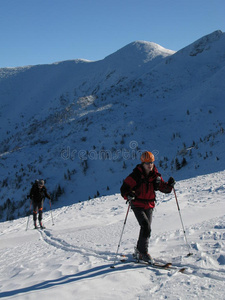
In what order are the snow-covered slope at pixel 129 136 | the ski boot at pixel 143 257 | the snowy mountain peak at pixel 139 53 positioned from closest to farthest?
1. the ski boot at pixel 143 257
2. the snow-covered slope at pixel 129 136
3. the snowy mountain peak at pixel 139 53

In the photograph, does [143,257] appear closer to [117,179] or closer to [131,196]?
[131,196]

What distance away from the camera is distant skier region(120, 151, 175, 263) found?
4508 millimetres

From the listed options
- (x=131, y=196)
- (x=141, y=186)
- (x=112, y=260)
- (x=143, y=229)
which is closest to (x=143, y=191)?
(x=141, y=186)

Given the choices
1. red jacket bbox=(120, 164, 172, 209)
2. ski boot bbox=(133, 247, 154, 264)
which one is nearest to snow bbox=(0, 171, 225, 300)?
ski boot bbox=(133, 247, 154, 264)

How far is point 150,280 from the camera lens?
3.74 meters

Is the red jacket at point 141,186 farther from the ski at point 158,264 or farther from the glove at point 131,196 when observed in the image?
the ski at point 158,264

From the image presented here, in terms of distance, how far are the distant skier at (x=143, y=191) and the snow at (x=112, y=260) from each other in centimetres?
42

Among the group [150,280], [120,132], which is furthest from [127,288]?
[120,132]

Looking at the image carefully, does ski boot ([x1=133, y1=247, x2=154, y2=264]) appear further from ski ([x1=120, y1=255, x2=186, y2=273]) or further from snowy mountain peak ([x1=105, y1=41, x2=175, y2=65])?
snowy mountain peak ([x1=105, y1=41, x2=175, y2=65])

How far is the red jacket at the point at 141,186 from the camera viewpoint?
14.8ft

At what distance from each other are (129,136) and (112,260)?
20.0 m

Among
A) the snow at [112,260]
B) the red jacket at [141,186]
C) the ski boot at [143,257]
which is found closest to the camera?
the snow at [112,260]

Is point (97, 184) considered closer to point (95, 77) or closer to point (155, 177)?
point (155, 177)

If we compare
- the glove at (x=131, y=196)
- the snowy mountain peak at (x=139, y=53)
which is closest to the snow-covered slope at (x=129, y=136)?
the glove at (x=131, y=196)
